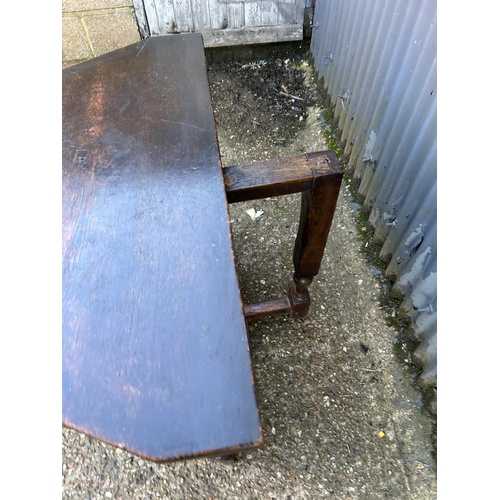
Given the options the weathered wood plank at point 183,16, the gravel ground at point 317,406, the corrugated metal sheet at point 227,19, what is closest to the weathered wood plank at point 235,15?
the corrugated metal sheet at point 227,19

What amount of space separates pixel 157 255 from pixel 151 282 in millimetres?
82

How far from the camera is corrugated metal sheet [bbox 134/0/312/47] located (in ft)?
9.93

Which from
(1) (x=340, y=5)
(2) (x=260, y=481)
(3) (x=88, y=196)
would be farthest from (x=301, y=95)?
(2) (x=260, y=481)

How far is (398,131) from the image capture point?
73.8 inches

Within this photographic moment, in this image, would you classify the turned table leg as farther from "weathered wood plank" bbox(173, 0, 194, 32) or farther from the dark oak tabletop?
"weathered wood plank" bbox(173, 0, 194, 32)

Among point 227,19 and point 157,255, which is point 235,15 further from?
point 157,255

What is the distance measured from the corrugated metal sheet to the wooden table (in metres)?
1.79

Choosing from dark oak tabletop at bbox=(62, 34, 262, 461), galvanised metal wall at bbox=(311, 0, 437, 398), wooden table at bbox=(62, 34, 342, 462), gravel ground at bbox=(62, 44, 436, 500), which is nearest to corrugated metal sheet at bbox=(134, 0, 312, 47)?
galvanised metal wall at bbox=(311, 0, 437, 398)

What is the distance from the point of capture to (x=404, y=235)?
1.90 meters

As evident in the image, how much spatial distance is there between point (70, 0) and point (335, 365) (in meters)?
3.10

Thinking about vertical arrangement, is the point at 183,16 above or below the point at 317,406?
above

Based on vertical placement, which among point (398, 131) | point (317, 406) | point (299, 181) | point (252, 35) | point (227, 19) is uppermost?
point (299, 181)

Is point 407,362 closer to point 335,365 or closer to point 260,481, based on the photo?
point 335,365

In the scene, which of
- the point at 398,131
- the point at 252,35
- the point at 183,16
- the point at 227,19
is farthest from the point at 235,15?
the point at 398,131
